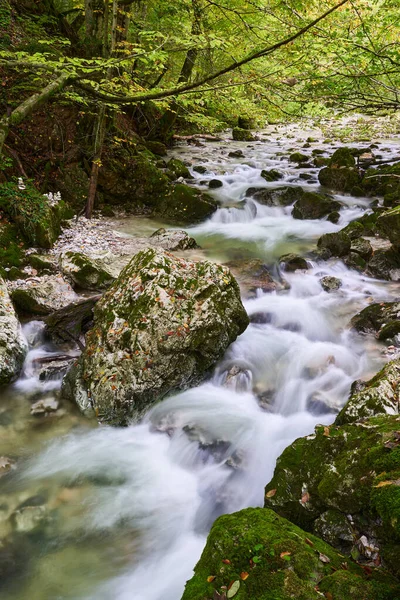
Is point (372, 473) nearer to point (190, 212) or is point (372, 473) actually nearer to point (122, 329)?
point (122, 329)

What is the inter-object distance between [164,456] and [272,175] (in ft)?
43.8

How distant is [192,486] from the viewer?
5.01m

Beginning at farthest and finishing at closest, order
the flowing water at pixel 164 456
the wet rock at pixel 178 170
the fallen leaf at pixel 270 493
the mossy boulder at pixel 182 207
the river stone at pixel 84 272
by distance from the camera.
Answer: the wet rock at pixel 178 170, the mossy boulder at pixel 182 207, the river stone at pixel 84 272, the flowing water at pixel 164 456, the fallen leaf at pixel 270 493

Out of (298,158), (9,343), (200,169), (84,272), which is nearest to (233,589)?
(9,343)

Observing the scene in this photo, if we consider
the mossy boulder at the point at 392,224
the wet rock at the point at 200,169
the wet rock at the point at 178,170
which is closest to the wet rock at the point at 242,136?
the wet rock at the point at 200,169

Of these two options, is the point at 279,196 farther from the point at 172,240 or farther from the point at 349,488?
the point at 349,488

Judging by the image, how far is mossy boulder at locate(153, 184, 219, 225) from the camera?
1268cm

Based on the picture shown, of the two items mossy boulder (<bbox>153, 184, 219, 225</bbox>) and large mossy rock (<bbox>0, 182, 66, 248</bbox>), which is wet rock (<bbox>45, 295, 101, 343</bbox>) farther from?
mossy boulder (<bbox>153, 184, 219, 225</bbox>)

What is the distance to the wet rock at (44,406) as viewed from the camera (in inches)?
230

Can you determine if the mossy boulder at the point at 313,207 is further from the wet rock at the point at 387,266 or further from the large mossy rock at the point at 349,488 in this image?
the large mossy rock at the point at 349,488

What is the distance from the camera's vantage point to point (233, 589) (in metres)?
2.32

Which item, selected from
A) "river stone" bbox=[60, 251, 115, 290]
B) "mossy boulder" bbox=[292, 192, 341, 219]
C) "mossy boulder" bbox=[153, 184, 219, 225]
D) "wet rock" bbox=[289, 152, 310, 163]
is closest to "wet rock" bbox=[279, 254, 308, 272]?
"mossy boulder" bbox=[292, 192, 341, 219]

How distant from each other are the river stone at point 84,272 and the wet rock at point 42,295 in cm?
23

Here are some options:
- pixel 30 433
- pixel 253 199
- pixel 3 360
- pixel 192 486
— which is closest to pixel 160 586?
pixel 192 486
